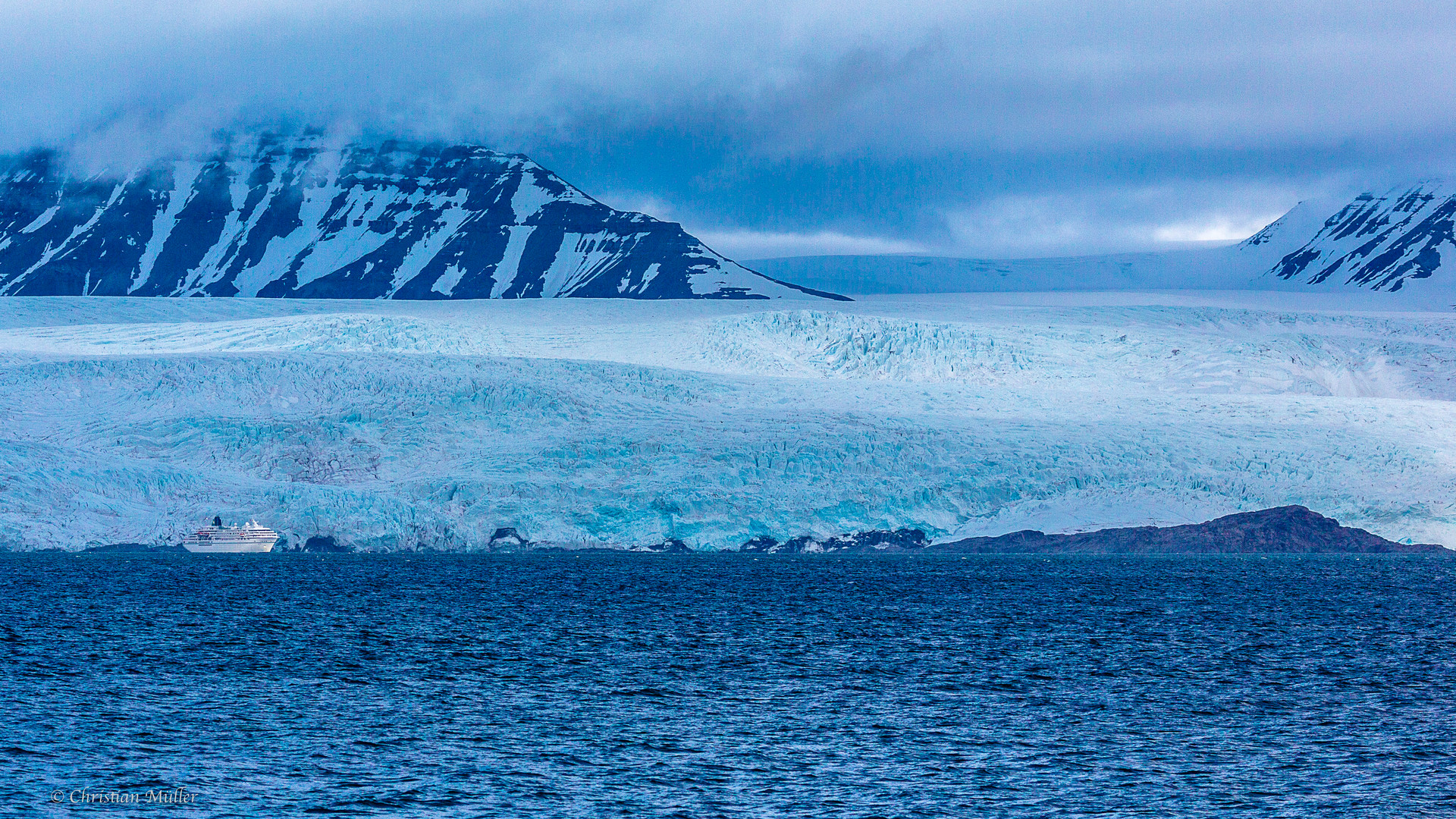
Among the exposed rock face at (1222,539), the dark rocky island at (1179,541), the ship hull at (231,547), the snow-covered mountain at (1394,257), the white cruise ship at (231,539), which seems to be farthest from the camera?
the snow-covered mountain at (1394,257)

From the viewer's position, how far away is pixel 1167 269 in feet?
499

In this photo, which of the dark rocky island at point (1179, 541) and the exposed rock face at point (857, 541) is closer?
the exposed rock face at point (857, 541)

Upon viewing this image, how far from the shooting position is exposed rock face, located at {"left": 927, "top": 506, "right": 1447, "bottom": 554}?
51.4 m

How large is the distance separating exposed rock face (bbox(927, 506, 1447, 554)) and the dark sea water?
888 cm

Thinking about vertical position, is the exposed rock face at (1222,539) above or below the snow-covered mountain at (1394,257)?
below

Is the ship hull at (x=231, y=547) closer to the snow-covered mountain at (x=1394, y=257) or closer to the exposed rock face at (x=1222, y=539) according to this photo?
the exposed rock face at (x=1222, y=539)

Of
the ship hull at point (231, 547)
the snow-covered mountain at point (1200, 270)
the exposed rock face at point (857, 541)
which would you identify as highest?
the snow-covered mountain at point (1200, 270)

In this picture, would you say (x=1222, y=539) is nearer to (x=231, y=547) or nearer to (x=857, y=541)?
(x=857, y=541)

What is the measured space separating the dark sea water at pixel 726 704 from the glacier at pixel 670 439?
536 centimetres

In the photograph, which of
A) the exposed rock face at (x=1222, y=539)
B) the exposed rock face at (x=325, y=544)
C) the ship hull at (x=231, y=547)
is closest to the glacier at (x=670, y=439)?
the exposed rock face at (x=325, y=544)

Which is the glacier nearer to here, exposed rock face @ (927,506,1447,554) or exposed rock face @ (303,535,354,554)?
exposed rock face @ (303,535,354,554)

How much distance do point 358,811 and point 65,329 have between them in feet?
173

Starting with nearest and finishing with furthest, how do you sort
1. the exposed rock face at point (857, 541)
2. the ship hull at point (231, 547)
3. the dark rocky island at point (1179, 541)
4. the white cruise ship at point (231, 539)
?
the exposed rock face at point (857, 541) → the dark rocky island at point (1179, 541) → the white cruise ship at point (231, 539) → the ship hull at point (231, 547)

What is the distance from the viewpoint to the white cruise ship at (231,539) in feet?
170
